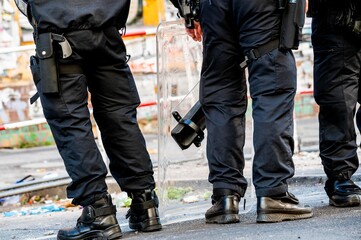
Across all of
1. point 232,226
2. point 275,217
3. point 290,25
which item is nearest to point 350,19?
point 290,25

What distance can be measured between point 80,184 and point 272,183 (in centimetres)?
97

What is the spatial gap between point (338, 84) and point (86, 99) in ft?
4.81

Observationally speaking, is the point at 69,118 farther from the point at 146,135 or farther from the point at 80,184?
the point at 146,135

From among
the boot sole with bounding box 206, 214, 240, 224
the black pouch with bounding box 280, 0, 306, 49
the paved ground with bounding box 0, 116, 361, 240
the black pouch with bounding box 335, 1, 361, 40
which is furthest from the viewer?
the black pouch with bounding box 335, 1, 361, 40

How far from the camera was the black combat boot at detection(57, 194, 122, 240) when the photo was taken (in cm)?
538

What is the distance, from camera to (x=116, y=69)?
5508 millimetres

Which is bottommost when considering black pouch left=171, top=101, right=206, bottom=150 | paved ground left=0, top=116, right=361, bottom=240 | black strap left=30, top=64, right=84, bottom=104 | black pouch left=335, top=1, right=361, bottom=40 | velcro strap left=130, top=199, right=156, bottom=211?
paved ground left=0, top=116, right=361, bottom=240

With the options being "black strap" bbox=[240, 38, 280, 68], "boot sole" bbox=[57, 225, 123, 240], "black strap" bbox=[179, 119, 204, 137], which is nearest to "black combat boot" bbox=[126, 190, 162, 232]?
"boot sole" bbox=[57, 225, 123, 240]

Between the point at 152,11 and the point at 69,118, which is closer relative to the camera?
the point at 69,118

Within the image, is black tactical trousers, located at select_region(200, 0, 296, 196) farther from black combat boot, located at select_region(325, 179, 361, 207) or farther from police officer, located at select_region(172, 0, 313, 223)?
black combat boot, located at select_region(325, 179, 361, 207)

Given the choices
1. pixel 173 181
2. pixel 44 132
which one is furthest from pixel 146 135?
pixel 173 181

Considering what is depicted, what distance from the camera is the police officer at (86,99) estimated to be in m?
5.27

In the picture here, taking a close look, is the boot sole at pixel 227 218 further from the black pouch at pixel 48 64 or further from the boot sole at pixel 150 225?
the black pouch at pixel 48 64

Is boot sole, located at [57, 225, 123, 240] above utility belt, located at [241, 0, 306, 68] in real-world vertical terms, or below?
below
